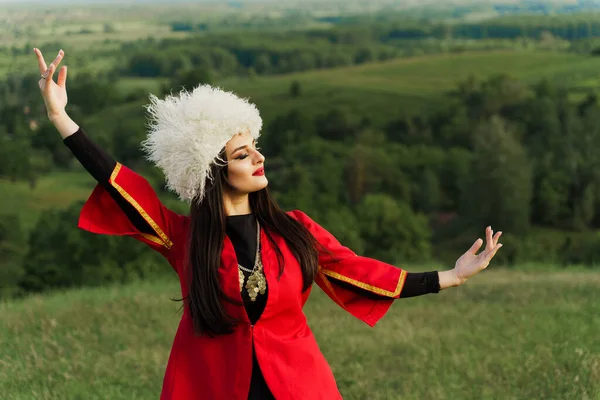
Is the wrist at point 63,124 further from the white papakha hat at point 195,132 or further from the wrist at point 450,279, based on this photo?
the wrist at point 450,279

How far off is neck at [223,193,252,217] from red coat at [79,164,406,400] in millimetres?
209

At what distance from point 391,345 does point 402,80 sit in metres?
144

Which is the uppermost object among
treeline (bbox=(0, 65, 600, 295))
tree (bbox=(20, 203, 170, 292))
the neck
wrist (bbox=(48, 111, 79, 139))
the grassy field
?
wrist (bbox=(48, 111, 79, 139))

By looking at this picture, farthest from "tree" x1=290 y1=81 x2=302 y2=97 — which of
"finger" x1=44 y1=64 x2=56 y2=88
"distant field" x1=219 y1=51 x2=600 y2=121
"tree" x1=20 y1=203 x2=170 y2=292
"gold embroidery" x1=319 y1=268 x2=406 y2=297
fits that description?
"finger" x1=44 y1=64 x2=56 y2=88

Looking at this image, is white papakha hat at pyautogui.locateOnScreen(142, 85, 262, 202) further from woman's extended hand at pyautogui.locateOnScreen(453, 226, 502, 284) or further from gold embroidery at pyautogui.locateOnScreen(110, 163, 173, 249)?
woman's extended hand at pyautogui.locateOnScreen(453, 226, 502, 284)

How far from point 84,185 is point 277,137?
3428 centimetres

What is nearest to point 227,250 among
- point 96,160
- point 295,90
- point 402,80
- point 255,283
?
point 255,283

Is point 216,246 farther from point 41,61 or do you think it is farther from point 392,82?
point 392,82

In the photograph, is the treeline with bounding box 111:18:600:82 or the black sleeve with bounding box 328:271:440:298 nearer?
the black sleeve with bounding box 328:271:440:298

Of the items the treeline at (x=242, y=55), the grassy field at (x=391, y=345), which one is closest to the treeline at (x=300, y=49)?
the treeline at (x=242, y=55)

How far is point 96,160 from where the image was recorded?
4.00 m

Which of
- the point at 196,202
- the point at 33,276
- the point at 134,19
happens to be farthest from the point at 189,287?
the point at 134,19

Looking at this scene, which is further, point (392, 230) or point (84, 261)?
point (392, 230)

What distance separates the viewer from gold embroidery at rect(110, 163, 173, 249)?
4035mm
